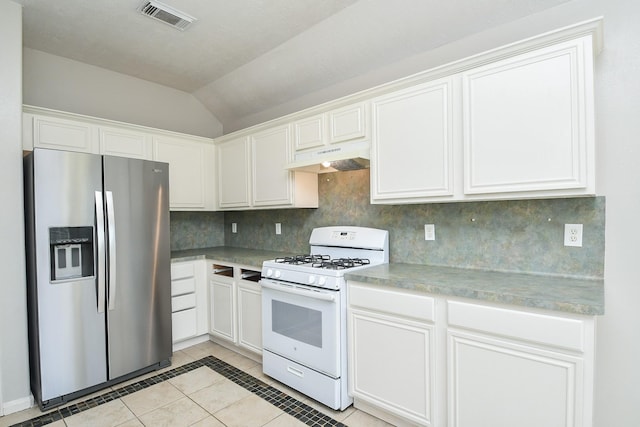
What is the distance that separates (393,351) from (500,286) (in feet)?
2.33

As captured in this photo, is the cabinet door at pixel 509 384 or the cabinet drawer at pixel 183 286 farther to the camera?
the cabinet drawer at pixel 183 286

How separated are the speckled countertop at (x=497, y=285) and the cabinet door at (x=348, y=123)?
1009mm

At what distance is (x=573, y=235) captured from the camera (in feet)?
6.20

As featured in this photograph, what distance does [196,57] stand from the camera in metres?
3.16

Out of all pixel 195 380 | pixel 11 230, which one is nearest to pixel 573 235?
pixel 195 380

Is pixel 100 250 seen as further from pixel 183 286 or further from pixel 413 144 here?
pixel 413 144

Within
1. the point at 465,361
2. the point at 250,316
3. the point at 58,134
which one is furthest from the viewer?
the point at 250,316

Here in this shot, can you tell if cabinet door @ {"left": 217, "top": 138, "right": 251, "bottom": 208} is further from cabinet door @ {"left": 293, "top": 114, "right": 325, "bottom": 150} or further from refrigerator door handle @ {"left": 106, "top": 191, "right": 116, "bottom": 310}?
refrigerator door handle @ {"left": 106, "top": 191, "right": 116, "bottom": 310}

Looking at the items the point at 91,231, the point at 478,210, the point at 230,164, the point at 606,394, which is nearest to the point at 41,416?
the point at 91,231

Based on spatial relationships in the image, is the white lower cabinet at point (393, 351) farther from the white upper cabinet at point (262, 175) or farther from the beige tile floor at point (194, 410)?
the white upper cabinet at point (262, 175)

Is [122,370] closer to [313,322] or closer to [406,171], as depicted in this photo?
[313,322]

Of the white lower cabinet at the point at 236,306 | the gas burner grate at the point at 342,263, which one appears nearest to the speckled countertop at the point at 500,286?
the gas burner grate at the point at 342,263

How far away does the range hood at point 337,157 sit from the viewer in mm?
2475

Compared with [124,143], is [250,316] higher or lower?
lower
